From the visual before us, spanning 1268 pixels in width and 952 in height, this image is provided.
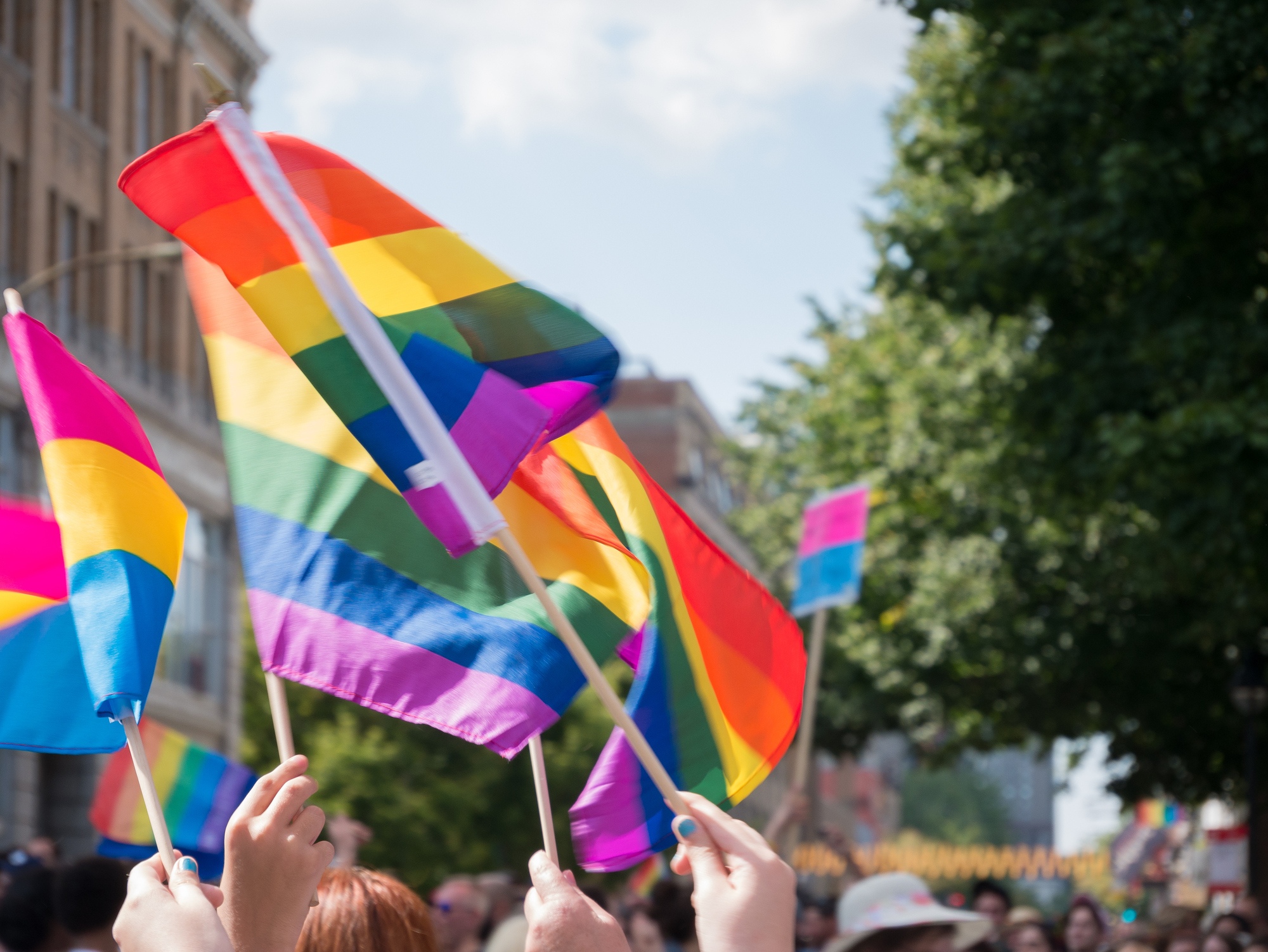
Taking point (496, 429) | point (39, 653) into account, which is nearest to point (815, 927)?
point (39, 653)

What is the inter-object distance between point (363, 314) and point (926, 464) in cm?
1893

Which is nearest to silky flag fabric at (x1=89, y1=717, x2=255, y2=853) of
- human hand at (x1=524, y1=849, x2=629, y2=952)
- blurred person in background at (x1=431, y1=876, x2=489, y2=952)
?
blurred person in background at (x1=431, y1=876, x2=489, y2=952)

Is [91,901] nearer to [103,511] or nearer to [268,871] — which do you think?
[103,511]

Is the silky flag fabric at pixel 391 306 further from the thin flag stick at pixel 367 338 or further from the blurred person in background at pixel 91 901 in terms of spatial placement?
the blurred person in background at pixel 91 901

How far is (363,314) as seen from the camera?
3.22 m

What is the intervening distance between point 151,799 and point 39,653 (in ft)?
5.21

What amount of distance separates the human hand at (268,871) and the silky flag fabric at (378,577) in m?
0.85

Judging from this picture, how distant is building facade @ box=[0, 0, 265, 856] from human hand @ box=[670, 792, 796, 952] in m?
20.1

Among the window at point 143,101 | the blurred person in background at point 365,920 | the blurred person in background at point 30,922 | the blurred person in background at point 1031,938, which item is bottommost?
the blurred person in background at point 1031,938

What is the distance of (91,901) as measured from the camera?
5457 mm

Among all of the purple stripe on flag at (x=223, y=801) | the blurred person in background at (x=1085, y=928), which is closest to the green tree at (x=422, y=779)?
the blurred person in background at (x=1085, y=928)

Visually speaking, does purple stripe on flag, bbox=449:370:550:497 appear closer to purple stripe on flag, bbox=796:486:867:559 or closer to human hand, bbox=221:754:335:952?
human hand, bbox=221:754:335:952

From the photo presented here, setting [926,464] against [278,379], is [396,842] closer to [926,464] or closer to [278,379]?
[926,464]

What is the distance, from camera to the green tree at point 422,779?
38188mm
